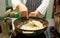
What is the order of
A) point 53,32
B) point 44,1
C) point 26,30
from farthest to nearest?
point 44,1 < point 53,32 < point 26,30

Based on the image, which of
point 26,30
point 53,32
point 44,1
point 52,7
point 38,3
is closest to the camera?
point 26,30

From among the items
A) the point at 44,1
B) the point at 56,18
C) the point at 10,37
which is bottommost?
the point at 10,37

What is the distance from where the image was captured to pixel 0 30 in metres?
0.79

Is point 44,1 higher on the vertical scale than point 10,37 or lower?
higher

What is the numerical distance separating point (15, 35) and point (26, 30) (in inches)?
4.7

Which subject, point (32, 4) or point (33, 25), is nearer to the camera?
point (33, 25)

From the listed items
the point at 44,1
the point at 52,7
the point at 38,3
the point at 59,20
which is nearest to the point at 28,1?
the point at 38,3

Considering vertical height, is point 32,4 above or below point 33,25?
above

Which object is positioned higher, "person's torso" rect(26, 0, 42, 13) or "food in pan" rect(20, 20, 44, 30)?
"person's torso" rect(26, 0, 42, 13)

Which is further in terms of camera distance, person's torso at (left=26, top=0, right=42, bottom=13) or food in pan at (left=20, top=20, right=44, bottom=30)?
person's torso at (left=26, top=0, right=42, bottom=13)

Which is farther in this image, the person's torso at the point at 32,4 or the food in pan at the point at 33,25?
the person's torso at the point at 32,4

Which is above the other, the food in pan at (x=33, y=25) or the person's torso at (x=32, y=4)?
the person's torso at (x=32, y=4)

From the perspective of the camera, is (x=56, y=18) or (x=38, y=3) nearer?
(x=56, y=18)

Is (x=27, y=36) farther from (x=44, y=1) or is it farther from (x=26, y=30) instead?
(x=44, y=1)
